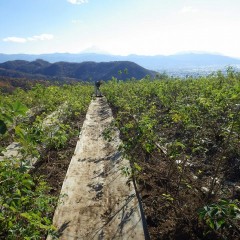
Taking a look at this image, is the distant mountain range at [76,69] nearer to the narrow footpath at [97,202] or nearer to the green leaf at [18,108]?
the narrow footpath at [97,202]

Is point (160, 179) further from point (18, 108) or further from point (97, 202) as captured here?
point (18, 108)

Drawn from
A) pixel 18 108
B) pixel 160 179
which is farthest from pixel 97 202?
pixel 18 108

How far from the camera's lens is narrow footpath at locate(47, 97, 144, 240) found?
153 inches

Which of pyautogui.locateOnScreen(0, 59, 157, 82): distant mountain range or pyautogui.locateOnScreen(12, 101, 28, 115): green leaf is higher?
pyautogui.locateOnScreen(12, 101, 28, 115): green leaf

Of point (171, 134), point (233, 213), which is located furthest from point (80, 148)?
point (233, 213)

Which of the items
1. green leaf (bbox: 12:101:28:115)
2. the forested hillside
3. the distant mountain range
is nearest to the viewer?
green leaf (bbox: 12:101:28:115)

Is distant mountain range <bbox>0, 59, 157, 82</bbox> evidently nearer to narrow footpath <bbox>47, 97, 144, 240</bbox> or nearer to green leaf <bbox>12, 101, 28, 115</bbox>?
narrow footpath <bbox>47, 97, 144, 240</bbox>

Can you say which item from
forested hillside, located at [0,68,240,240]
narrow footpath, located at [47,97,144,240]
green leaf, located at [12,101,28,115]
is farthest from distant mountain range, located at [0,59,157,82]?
Result: green leaf, located at [12,101,28,115]

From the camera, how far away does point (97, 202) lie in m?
4.71

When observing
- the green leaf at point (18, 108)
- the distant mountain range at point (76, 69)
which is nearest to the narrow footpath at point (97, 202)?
the green leaf at point (18, 108)

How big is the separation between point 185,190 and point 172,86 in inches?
446

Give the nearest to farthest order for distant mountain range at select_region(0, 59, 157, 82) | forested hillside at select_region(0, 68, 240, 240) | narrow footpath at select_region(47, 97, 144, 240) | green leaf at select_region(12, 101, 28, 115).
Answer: green leaf at select_region(12, 101, 28, 115), forested hillside at select_region(0, 68, 240, 240), narrow footpath at select_region(47, 97, 144, 240), distant mountain range at select_region(0, 59, 157, 82)

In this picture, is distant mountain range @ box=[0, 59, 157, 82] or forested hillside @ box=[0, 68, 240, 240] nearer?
forested hillside @ box=[0, 68, 240, 240]

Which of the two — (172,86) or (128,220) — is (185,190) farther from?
(172,86)
